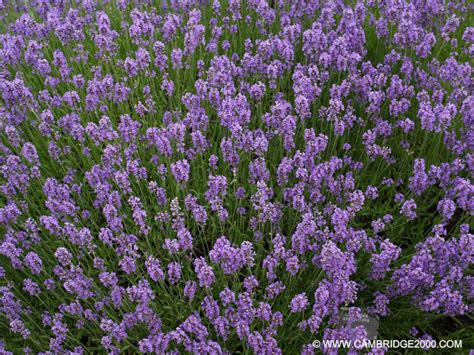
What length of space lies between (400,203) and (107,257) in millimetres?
1979

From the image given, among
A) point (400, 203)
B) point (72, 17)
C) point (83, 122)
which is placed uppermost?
point (72, 17)

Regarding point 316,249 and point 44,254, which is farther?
point 44,254

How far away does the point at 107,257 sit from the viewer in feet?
11.2

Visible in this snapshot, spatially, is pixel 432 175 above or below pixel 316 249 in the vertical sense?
above

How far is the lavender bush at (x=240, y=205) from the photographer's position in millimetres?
2619

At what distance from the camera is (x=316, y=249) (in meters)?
2.96

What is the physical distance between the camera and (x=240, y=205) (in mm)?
3291

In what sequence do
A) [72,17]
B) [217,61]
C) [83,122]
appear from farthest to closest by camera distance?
[72,17], [83,122], [217,61]

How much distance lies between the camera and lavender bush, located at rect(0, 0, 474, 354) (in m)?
2.62

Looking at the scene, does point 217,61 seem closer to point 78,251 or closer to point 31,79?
point 78,251

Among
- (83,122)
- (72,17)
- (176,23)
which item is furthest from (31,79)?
(176,23)

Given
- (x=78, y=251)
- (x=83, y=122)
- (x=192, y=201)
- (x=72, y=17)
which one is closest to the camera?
(x=192, y=201)

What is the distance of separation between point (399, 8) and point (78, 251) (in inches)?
119

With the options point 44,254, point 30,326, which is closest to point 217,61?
point 44,254
